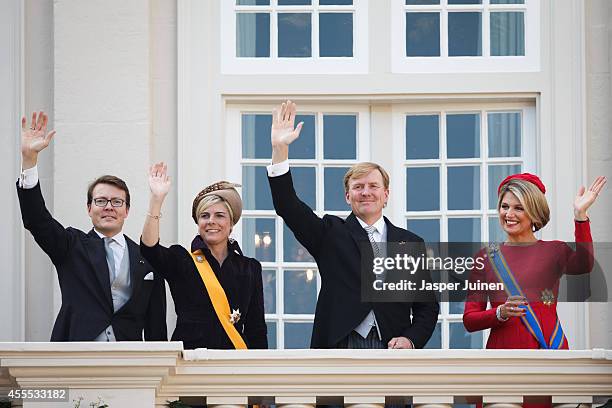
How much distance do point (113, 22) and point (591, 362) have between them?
396 centimetres

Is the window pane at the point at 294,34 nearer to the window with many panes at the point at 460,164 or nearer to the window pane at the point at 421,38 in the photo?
the window pane at the point at 421,38

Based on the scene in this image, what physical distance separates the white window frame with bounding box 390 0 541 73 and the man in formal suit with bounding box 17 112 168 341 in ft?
7.87

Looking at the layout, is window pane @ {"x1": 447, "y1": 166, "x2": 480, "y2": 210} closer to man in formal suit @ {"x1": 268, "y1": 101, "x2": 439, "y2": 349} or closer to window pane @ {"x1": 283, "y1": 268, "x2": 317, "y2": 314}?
window pane @ {"x1": 283, "y1": 268, "x2": 317, "y2": 314}

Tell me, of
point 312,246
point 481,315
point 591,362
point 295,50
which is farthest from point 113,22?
point 591,362

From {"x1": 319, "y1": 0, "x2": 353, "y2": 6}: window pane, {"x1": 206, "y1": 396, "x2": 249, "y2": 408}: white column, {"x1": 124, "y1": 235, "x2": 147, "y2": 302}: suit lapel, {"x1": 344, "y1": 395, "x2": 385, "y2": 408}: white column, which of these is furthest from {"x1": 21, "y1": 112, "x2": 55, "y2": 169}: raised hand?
{"x1": 319, "y1": 0, "x2": 353, "y2": 6}: window pane

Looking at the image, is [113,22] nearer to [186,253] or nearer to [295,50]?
[295,50]

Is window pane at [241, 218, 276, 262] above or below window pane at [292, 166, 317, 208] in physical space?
below

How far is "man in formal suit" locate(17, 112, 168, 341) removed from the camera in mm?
6867

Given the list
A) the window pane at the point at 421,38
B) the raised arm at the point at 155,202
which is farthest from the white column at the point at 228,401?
the window pane at the point at 421,38

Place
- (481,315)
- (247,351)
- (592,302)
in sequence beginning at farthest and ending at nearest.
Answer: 1. (592,302)
2. (481,315)
3. (247,351)

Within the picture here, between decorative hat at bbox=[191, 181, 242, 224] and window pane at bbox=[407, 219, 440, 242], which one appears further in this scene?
window pane at bbox=[407, 219, 440, 242]

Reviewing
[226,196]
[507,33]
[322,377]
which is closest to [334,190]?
[507,33]

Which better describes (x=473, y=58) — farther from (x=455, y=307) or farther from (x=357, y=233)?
(x=357, y=233)

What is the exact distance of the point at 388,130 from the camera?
353 inches
